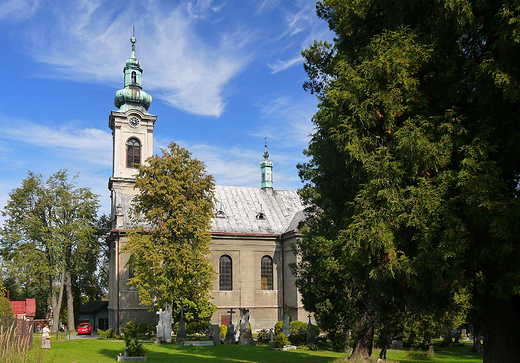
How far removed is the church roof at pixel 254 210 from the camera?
39.3 meters

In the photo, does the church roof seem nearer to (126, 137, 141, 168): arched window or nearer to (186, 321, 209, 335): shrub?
(126, 137, 141, 168): arched window

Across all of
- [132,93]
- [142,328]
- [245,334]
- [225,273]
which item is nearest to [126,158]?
[132,93]

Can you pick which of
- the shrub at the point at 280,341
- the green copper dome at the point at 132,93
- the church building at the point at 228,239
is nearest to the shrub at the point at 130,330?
the church building at the point at 228,239

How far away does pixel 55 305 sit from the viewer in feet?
135

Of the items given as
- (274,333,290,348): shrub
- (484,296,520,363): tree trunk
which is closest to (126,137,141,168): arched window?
(274,333,290,348): shrub

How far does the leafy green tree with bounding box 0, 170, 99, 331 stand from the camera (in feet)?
131

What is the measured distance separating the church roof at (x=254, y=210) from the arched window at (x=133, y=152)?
773 cm

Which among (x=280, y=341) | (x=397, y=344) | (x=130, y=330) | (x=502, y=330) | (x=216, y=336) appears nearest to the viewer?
(x=502, y=330)

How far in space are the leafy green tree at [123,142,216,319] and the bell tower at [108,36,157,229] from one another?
9.49 meters

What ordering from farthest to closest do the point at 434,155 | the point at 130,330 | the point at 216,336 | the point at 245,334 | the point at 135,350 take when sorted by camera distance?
the point at 130,330 < the point at 245,334 < the point at 216,336 < the point at 135,350 < the point at 434,155

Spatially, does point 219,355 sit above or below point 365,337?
below

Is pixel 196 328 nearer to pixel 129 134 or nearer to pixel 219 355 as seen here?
pixel 219 355

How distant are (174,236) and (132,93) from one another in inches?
707

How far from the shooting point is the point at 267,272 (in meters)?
39.0
